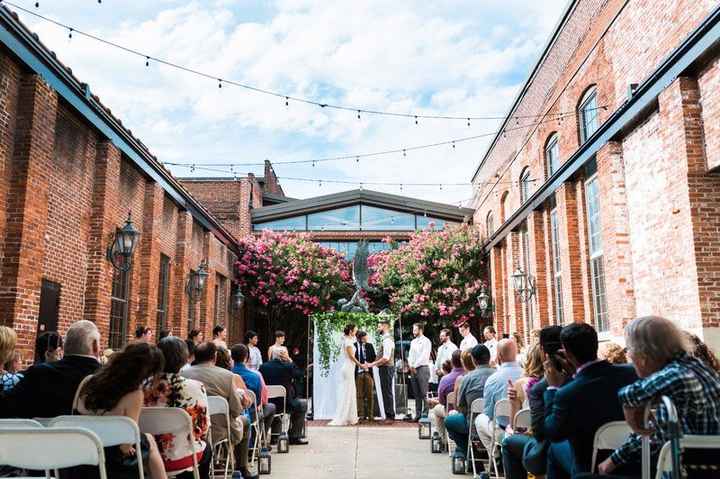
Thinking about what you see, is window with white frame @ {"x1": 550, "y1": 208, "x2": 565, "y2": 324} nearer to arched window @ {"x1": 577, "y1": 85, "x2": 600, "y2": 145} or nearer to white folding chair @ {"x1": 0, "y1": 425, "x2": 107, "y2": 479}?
arched window @ {"x1": 577, "y1": 85, "x2": 600, "y2": 145}

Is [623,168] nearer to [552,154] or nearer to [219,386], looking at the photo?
[552,154]

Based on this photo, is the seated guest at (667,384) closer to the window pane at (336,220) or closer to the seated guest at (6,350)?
the seated guest at (6,350)

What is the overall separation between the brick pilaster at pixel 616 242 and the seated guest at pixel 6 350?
30.0 feet

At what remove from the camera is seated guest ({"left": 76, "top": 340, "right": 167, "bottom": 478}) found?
11.5 ft

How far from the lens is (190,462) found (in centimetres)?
421

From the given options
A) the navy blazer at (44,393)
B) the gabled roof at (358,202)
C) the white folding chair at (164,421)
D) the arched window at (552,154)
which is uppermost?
the gabled roof at (358,202)

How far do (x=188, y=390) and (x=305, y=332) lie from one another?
1765 cm

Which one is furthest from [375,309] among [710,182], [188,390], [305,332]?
[188,390]

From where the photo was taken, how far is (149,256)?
12781 millimetres

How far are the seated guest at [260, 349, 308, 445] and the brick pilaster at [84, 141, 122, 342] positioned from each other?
11.2 feet

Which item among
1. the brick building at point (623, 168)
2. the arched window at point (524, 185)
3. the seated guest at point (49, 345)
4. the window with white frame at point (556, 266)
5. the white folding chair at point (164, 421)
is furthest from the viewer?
the arched window at point (524, 185)

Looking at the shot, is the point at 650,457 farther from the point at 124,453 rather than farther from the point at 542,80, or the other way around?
the point at 542,80

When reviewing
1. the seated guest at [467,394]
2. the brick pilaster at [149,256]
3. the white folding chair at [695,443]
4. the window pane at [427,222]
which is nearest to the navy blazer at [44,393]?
the white folding chair at [695,443]

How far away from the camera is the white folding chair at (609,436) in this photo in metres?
3.33
